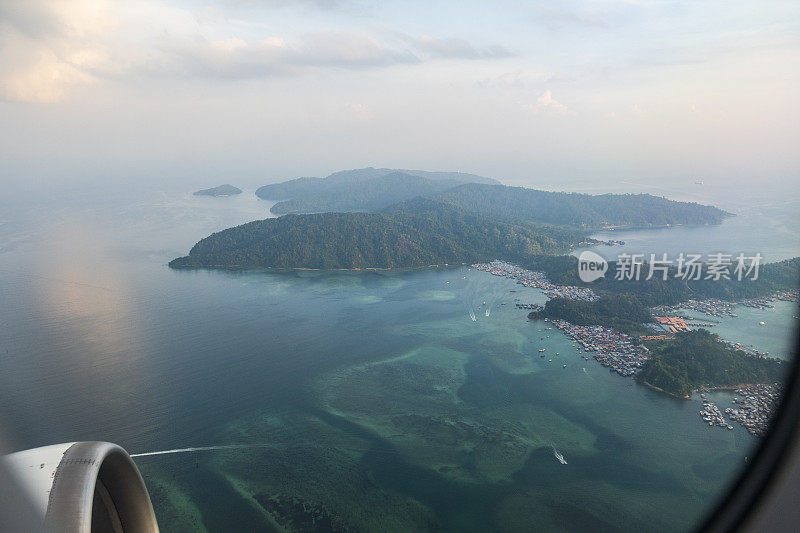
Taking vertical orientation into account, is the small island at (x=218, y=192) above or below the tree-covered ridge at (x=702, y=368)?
above

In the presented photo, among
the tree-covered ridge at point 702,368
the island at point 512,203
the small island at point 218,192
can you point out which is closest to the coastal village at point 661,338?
the tree-covered ridge at point 702,368

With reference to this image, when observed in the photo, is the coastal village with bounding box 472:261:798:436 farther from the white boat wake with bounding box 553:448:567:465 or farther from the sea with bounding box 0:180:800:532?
the white boat wake with bounding box 553:448:567:465

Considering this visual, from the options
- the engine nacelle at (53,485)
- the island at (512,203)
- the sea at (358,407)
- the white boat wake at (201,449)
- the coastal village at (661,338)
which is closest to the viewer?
the engine nacelle at (53,485)

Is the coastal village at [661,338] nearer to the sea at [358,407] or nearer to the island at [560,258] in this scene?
the island at [560,258]

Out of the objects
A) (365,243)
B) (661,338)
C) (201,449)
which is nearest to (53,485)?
(201,449)

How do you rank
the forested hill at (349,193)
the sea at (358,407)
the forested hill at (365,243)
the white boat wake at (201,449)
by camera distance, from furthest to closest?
the forested hill at (349,193) → the forested hill at (365,243) → the white boat wake at (201,449) → the sea at (358,407)

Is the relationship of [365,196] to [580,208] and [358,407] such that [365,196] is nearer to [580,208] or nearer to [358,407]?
[580,208]

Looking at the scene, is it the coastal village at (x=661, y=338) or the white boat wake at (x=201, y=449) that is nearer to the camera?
the white boat wake at (x=201, y=449)
